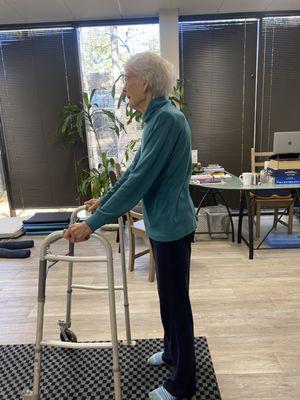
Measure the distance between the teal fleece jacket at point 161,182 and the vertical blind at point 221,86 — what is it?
305cm

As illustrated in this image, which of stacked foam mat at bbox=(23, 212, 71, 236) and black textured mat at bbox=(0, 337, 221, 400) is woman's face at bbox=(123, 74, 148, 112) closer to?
black textured mat at bbox=(0, 337, 221, 400)

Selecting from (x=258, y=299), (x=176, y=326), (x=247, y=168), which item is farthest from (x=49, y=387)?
(x=247, y=168)

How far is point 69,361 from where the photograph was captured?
1763mm

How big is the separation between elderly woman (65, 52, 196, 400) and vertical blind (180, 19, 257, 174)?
299 cm

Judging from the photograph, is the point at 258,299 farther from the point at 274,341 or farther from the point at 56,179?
the point at 56,179

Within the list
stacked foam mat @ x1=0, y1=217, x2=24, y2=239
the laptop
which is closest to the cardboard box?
the laptop

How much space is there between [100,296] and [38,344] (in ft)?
4.32

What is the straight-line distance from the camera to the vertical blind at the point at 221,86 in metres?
3.93

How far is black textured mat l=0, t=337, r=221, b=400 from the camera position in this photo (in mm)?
1532

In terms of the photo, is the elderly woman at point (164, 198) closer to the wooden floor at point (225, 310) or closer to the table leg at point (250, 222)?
the wooden floor at point (225, 310)

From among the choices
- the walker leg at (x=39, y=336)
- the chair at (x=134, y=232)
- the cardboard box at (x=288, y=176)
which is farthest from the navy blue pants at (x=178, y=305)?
the cardboard box at (x=288, y=176)

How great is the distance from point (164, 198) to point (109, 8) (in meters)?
3.24

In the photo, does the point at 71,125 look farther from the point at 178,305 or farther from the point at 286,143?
the point at 178,305

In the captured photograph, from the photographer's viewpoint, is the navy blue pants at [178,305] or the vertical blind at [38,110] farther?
the vertical blind at [38,110]
